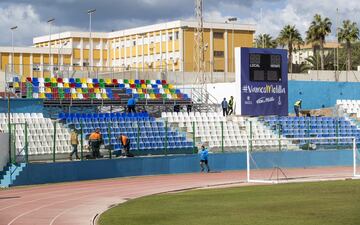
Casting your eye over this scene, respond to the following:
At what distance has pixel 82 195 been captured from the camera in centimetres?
2939

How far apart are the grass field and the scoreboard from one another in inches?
686

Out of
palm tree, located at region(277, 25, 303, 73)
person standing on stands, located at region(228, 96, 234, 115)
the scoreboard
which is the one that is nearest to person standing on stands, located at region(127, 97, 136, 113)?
the scoreboard

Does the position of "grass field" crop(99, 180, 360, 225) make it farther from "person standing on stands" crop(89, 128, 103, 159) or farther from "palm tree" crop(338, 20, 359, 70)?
"palm tree" crop(338, 20, 359, 70)

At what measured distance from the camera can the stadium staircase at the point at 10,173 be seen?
3466 centimetres

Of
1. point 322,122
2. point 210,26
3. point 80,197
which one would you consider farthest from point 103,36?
point 80,197

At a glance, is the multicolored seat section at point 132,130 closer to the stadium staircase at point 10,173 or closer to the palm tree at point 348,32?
the stadium staircase at point 10,173

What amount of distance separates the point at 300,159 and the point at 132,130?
461 inches

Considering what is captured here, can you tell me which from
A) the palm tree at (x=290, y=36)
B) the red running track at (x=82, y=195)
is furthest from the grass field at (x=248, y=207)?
the palm tree at (x=290, y=36)

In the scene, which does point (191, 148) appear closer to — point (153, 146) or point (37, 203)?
point (153, 146)

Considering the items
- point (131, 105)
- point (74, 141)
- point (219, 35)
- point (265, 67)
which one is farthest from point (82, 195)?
point (219, 35)

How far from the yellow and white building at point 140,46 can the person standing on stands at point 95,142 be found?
54917 millimetres

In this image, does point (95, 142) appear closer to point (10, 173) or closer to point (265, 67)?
point (10, 173)

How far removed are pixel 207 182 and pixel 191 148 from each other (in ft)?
27.4

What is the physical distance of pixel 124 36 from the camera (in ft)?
352
